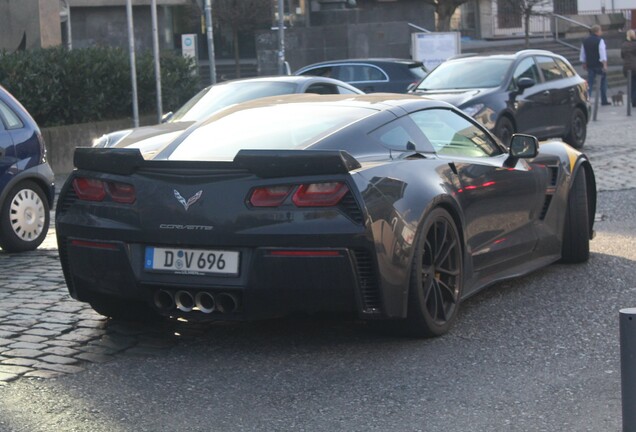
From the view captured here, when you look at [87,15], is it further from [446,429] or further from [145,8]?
[446,429]

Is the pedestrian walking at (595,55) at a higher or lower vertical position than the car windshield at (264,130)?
higher

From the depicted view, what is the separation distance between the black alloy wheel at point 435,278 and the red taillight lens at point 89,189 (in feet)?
5.52

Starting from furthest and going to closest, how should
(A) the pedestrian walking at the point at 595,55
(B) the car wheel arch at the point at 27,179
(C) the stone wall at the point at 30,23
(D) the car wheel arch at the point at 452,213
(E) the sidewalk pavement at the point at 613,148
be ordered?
(A) the pedestrian walking at the point at 595,55 < (C) the stone wall at the point at 30,23 < (E) the sidewalk pavement at the point at 613,148 < (B) the car wheel arch at the point at 27,179 < (D) the car wheel arch at the point at 452,213

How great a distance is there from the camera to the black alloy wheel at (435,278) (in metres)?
6.27

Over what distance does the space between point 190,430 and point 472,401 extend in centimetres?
124

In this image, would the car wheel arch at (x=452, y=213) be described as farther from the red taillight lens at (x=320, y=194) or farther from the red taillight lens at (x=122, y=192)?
the red taillight lens at (x=122, y=192)

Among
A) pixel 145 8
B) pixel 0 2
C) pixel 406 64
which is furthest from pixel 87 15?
pixel 406 64

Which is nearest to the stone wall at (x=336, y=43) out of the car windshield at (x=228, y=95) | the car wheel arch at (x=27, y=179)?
the car windshield at (x=228, y=95)

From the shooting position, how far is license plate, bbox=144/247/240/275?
605 cm

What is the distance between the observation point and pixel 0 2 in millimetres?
24656

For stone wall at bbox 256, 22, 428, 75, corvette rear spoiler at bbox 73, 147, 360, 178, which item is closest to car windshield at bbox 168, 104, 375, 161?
corvette rear spoiler at bbox 73, 147, 360, 178

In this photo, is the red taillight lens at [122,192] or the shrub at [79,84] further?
the shrub at [79,84]

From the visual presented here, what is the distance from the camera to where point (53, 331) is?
6.88 metres

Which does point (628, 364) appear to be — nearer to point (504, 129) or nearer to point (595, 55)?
point (504, 129)
